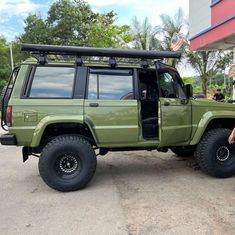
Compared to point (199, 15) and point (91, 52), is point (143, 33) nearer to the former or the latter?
point (199, 15)

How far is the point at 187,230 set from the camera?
14.7 ft

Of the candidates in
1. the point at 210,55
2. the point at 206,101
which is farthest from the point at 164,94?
the point at 210,55

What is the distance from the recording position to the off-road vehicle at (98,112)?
6.22 m

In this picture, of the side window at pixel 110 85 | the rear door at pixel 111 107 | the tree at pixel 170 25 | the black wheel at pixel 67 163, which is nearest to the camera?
the black wheel at pixel 67 163

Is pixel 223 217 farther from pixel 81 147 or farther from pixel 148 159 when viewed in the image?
pixel 148 159

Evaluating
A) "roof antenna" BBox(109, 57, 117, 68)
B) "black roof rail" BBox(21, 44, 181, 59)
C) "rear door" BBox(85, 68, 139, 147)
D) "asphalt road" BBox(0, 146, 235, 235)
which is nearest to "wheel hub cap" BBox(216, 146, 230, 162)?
"asphalt road" BBox(0, 146, 235, 235)

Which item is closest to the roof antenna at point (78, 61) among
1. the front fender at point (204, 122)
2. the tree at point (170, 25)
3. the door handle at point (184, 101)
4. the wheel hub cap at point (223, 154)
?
the door handle at point (184, 101)

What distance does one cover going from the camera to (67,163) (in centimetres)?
635

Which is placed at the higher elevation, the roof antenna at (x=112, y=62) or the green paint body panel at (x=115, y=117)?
the roof antenna at (x=112, y=62)

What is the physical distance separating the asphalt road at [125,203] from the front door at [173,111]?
75 centimetres

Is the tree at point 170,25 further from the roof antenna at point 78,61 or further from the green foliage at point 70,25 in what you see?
the roof antenna at point 78,61

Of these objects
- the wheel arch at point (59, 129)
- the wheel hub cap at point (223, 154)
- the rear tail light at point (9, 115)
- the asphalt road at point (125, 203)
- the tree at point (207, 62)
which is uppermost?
the tree at point (207, 62)

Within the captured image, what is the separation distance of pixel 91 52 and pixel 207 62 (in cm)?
2362

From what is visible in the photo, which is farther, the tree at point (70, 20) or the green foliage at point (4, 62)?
the green foliage at point (4, 62)
